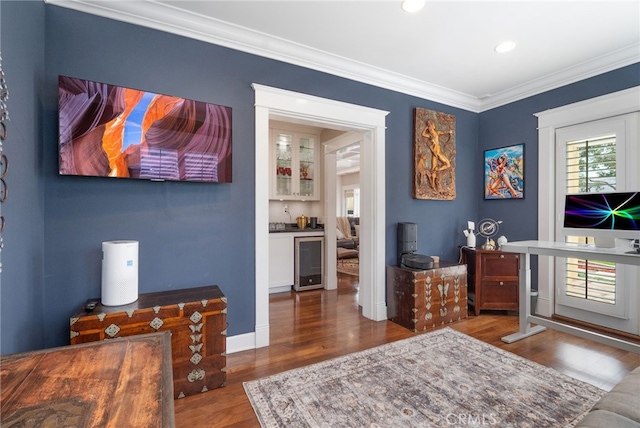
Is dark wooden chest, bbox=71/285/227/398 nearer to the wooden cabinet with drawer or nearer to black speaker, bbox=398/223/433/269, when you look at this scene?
black speaker, bbox=398/223/433/269

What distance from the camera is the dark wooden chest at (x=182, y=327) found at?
5.55ft

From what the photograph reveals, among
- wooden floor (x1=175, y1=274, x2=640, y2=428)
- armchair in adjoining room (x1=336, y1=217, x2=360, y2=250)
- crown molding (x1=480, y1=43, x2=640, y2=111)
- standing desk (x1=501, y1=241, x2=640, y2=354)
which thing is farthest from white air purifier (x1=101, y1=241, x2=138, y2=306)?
armchair in adjoining room (x1=336, y1=217, x2=360, y2=250)

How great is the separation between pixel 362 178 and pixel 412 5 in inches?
67.4

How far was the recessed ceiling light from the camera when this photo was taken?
2605mm

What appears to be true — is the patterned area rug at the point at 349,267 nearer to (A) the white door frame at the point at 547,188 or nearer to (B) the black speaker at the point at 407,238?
(B) the black speaker at the point at 407,238

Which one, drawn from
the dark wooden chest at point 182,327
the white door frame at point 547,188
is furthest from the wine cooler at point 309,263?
the white door frame at point 547,188

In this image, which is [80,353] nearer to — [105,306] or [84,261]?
[105,306]

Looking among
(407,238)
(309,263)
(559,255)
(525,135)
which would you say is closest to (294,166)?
(309,263)

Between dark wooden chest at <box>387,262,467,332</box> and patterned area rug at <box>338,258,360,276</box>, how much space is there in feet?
7.87

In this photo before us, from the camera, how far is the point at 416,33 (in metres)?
2.46

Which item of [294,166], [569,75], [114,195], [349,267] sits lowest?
[349,267]

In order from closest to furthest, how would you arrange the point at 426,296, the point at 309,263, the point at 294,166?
1. the point at 426,296
2. the point at 309,263
3. the point at 294,166

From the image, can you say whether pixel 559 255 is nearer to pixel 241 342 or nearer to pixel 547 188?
pixel 547 188

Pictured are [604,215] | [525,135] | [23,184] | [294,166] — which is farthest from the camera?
[294,166]
